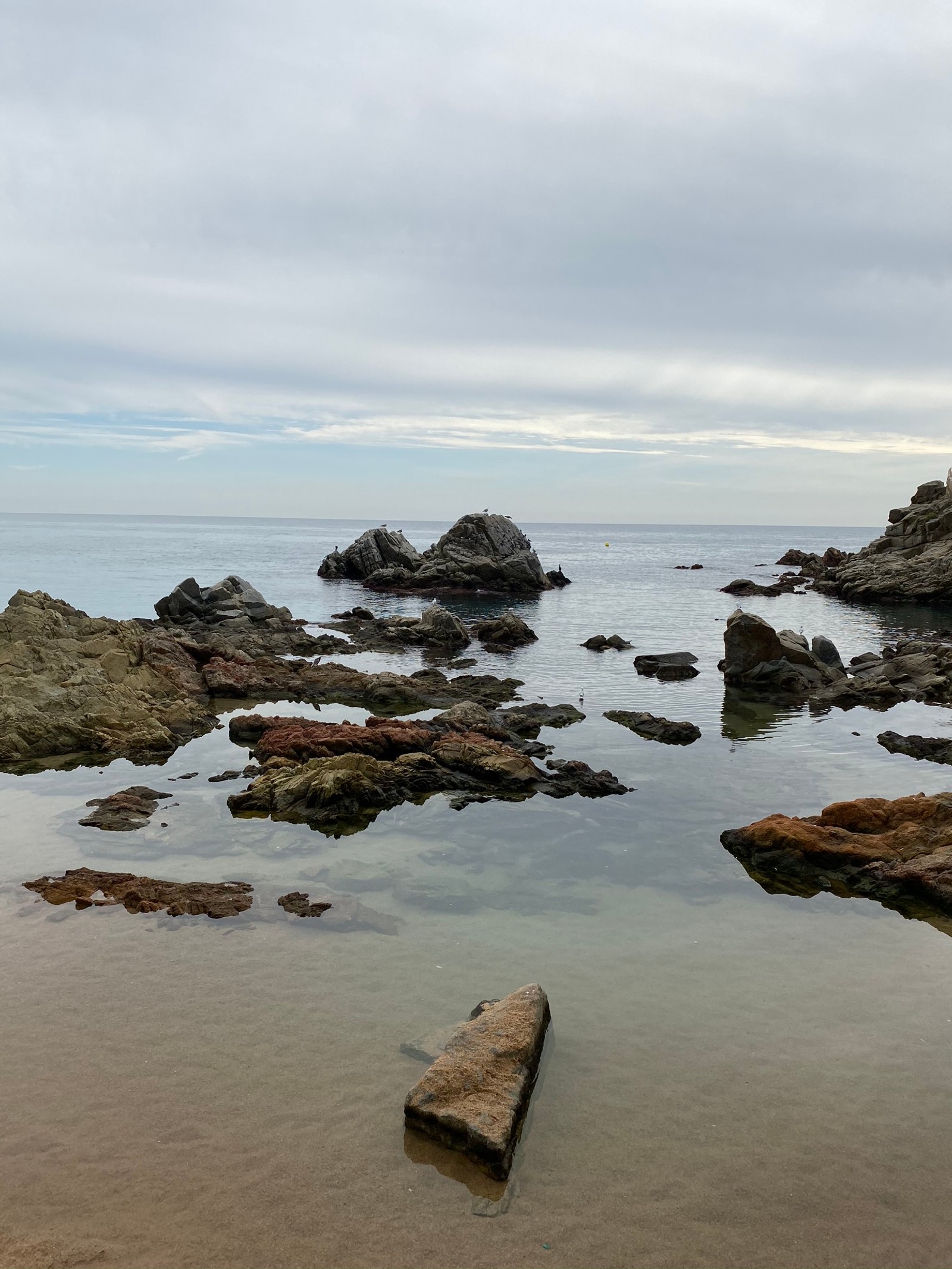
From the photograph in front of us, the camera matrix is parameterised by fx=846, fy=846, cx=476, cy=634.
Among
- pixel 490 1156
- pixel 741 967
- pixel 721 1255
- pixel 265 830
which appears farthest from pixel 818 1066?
pixel 265 830

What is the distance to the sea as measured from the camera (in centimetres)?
576

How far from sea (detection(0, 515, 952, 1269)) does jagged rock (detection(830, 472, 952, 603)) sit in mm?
48157

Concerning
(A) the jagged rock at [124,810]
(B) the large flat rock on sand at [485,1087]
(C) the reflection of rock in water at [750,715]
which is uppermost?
(B) the large flat rock on sand at [485,1087]

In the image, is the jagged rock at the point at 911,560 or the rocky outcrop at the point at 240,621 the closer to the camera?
the rocky outcrop at the point at 240,621

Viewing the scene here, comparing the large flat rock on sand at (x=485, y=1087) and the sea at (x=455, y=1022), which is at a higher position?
the large flat rock on sand at (x=485, y=1087)

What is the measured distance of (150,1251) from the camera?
17.8ft

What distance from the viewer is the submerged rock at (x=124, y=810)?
1372cm

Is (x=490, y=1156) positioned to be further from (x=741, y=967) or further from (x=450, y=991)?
(x=741, y=967)

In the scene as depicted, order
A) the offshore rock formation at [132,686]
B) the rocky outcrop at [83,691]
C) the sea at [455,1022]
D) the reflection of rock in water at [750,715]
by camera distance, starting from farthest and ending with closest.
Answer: the reflection of rock in water at [750,715], the offshore rock formation at [132,686], the rocky outcrop at [83,691], the sea at [455,1022]

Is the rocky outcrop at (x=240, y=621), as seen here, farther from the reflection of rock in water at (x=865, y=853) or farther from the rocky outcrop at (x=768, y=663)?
the reflection of rock in water at (x=865, y=853)

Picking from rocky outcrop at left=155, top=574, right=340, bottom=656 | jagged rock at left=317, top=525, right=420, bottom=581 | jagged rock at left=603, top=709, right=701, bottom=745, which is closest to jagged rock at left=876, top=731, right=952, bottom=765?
jagged rock at left=603, top=709, right=701, bottom=745

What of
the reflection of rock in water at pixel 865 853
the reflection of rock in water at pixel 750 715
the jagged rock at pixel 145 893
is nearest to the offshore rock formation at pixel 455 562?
the reflection of rock in water at pixel 750 715

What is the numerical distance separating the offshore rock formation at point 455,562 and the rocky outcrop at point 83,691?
Result: 147 feet

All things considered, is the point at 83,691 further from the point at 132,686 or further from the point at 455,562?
the point at 455,562
